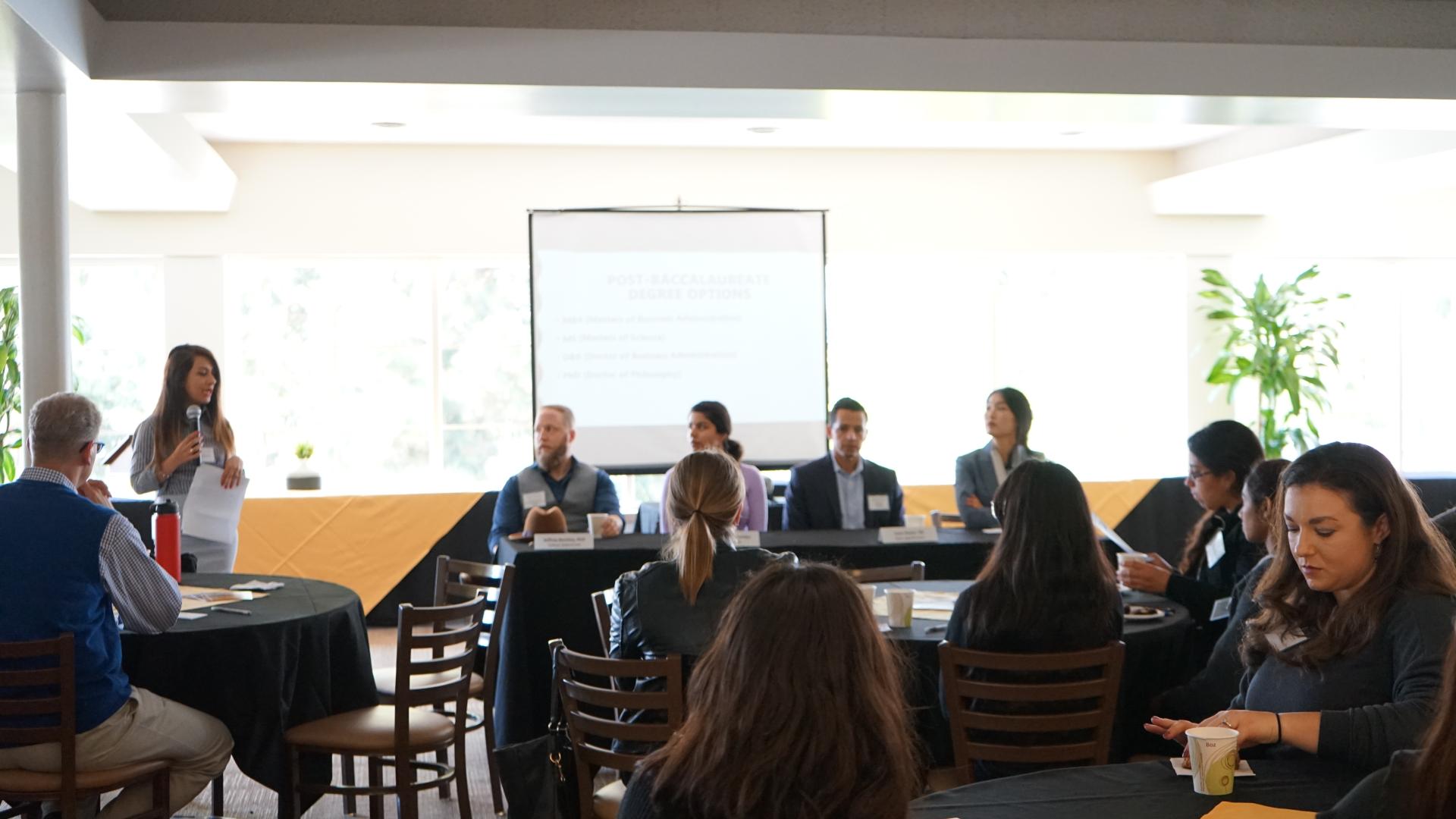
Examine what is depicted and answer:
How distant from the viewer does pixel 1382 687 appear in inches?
78.8

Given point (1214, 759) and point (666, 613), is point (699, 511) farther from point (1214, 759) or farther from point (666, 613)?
point (1214, 759)

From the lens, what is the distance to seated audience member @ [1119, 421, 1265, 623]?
3633 millimetres

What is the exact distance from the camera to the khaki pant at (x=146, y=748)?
9.97 feet

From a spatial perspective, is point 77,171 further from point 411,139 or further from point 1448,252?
point 1448,252

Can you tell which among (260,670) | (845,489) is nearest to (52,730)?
(260,670)

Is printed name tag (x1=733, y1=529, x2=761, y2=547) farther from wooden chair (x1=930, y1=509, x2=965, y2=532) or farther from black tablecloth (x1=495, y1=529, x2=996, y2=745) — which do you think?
wooden chair (x1=930, y1=509, x2=965, y2=532)

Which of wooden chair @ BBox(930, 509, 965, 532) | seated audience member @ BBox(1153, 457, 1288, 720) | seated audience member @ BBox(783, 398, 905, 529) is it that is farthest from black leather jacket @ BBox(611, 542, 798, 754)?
seated audience member @ BBox(783, 398, 905, 529)

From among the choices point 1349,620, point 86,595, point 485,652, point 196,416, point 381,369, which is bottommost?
point 485,652

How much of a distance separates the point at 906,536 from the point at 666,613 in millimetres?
2014

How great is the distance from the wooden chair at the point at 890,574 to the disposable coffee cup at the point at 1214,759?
209cm

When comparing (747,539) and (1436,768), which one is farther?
(747,539)

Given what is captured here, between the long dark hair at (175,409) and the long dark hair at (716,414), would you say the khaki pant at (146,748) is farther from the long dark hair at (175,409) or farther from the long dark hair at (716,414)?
the long dark hair at (716,414)

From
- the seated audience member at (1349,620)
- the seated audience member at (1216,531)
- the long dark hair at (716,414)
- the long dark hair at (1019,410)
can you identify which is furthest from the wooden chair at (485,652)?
the long dark hair at (1019,410)

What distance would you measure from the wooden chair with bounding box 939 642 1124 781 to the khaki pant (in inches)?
77.0
